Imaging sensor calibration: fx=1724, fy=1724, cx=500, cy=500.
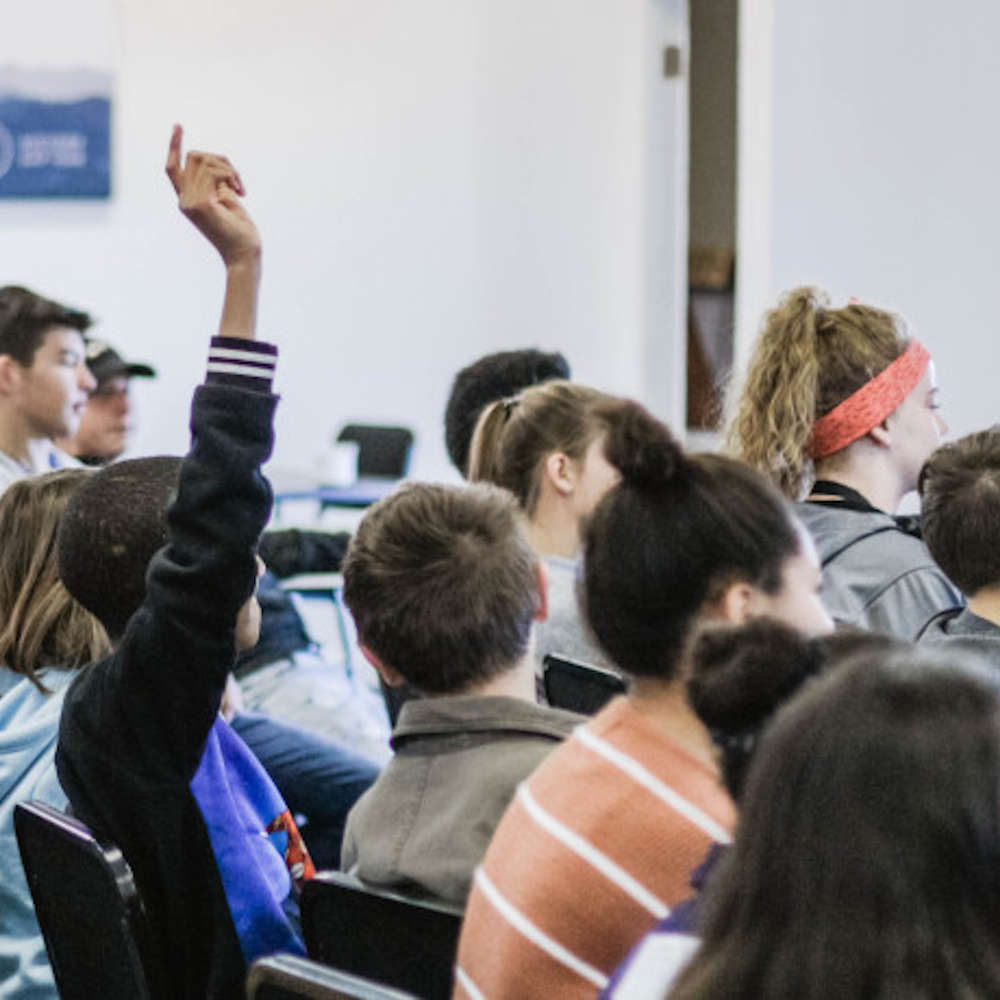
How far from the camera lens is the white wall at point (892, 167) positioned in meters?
4.46

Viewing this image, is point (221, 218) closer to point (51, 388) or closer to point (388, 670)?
point (388, 670)

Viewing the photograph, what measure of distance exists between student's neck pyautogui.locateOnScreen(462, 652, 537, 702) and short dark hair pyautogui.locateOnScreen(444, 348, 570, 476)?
160 centimetres

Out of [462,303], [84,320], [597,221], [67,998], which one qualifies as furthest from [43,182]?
[67,998]

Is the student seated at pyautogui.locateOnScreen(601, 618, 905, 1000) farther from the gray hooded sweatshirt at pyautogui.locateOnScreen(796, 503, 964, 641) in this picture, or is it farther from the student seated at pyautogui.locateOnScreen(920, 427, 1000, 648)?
the gray hooded sweatshirt at pyautogui.locateOnScreen(796, 503, 964, 641)

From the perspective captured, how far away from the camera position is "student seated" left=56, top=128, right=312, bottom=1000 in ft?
5.54

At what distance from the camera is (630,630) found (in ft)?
4.94

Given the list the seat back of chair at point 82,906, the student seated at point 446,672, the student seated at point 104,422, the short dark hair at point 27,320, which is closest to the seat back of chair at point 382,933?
the student seated at point 446,672

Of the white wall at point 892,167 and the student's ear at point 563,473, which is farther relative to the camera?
the white wall at point 892,167

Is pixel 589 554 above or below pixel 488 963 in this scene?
above

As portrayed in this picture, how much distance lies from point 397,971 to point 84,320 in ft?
9.67

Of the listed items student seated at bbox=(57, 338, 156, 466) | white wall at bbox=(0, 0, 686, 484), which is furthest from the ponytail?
white wall at bbox=(0, 0, 686, 484)

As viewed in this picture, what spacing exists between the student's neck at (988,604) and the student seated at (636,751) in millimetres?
689

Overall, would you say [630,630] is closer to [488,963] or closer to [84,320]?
[488,963]

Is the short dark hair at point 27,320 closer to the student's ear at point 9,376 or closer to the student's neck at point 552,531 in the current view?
the student's ear at point 9,376
